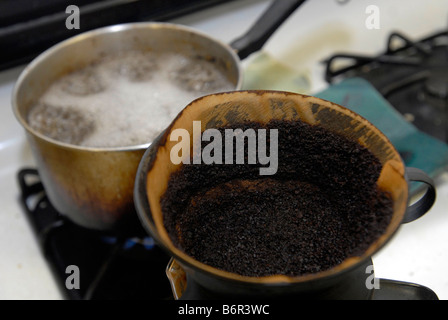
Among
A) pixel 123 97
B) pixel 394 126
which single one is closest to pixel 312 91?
pixel 394 126

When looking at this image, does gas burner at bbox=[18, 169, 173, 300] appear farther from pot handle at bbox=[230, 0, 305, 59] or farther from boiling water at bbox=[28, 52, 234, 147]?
pot handle at bbox=[230, 0, 305, 59]

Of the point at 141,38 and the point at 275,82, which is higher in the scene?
the point at 141,38

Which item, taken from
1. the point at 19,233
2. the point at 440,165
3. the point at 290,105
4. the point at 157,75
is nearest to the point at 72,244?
the point at 19,233

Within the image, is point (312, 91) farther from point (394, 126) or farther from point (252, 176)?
point (252, 176)

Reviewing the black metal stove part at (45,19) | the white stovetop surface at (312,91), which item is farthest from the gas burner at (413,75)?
the black metal stove part at (45,19)

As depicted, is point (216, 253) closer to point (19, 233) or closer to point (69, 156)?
point (69, 156)
